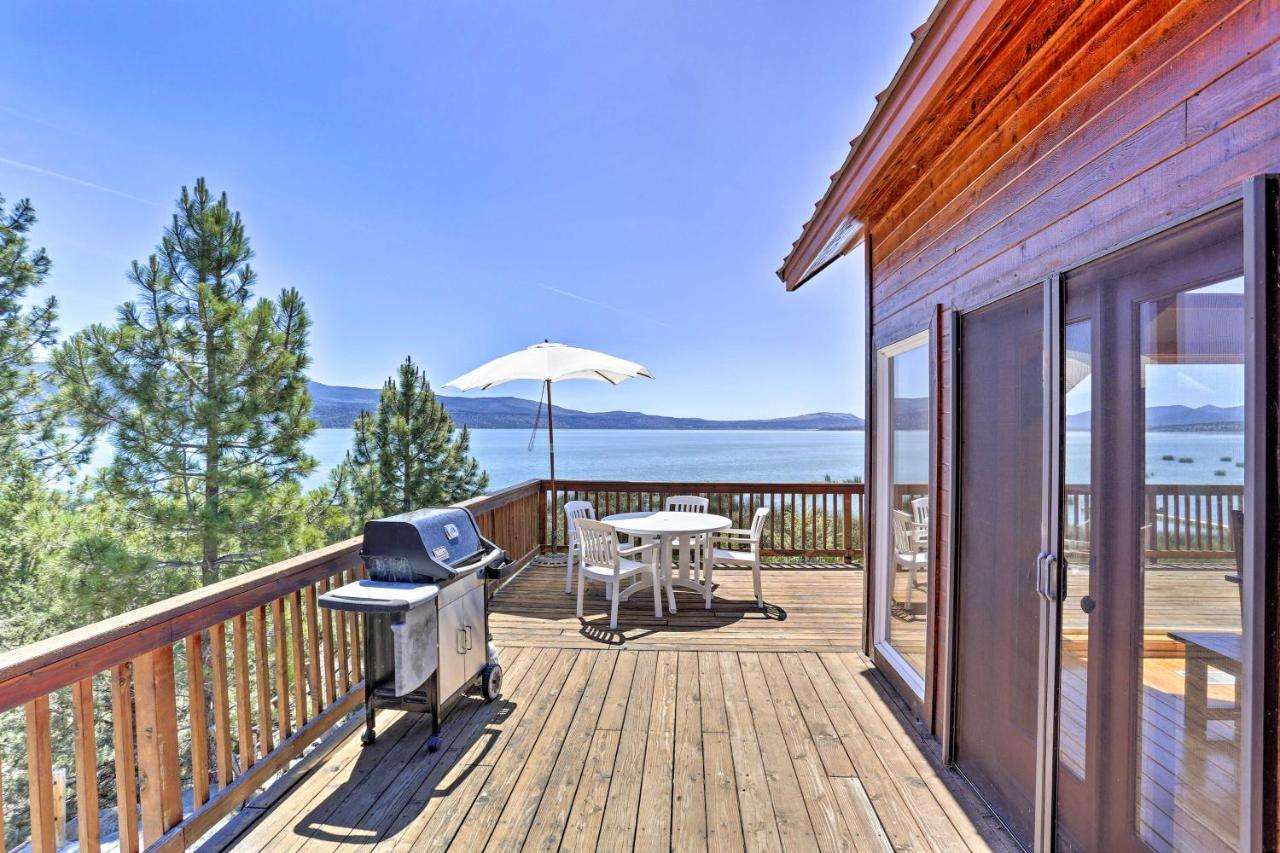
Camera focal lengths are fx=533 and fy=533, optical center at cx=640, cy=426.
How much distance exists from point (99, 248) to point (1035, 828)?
597 inches

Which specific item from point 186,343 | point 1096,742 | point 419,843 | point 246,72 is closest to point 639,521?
point 419,843

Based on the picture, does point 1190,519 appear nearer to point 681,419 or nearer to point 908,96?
point 908,96

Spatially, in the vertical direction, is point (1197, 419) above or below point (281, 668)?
above

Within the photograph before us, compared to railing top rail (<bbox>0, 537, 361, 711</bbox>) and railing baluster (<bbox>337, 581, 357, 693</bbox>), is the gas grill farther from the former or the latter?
railing baluster (<bbox>337, 581, 357, 693</bbox>)

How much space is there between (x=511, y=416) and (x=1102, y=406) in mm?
26481

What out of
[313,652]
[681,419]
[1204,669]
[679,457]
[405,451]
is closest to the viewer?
[1204,669]

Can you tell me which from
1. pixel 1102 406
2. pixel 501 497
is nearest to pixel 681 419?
pixel 501 497

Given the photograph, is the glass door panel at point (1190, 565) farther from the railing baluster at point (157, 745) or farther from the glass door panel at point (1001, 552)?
the railing baluster at point (157, 745)

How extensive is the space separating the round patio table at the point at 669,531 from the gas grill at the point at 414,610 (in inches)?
63.9

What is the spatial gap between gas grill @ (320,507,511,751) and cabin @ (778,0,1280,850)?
232 centimetres

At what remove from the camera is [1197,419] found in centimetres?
122

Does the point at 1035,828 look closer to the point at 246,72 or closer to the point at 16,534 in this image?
the point at 16,534

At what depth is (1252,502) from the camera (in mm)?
1061

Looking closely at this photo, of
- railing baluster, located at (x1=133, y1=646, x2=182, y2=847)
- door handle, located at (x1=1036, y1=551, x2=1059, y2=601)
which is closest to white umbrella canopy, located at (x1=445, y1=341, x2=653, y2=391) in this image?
railing baluster, located at (x1=133, y1=646, x2=182, y2=847)
